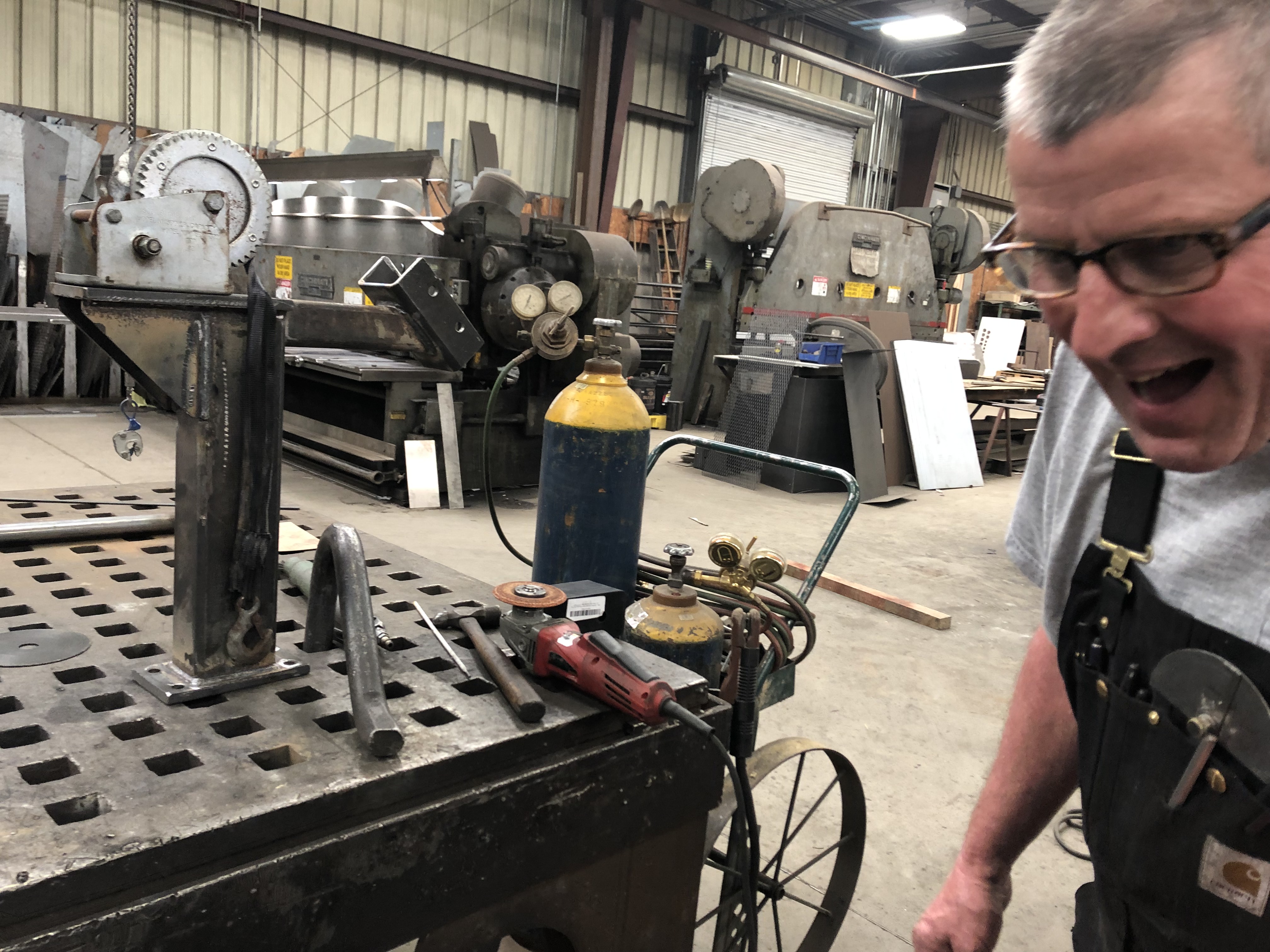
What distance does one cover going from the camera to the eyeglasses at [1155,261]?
54 centimetres

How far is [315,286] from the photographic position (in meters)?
4.75

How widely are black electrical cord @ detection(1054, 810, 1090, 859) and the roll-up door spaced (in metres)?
7.74

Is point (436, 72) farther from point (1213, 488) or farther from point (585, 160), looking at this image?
point (1213, 488)

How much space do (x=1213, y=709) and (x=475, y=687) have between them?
0.62 m

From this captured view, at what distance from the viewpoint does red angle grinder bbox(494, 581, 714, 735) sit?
840 mm

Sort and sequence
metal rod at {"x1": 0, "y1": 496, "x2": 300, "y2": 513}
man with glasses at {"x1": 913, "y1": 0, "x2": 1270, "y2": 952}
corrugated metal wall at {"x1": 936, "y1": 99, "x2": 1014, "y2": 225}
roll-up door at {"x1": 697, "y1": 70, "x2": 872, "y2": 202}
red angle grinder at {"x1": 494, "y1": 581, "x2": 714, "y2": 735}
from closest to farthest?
1. man with glasses at {"x1": 913, "y1": 0, "x2": 1270, "y2": 952}
2. red angle grinder at {"x1": 494, "y1": 581, "x2": 714, "y2": 735}
3. metal rod at {"x1": 0, "y1": 496, "x2": 300, "y2": 513}
4. roll-up door at {"x1": 697, "y1": 70, "x2": 872, "y2": 202}
5. corrugated metal wall at {"x1": 936, "y1": 99, "x2": 1014, "y2": 225}

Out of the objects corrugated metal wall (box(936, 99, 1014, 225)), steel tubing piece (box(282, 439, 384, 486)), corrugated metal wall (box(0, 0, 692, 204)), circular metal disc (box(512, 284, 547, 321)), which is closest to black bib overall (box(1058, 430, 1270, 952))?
circular metal disc (box(512, 284, 547, 321))

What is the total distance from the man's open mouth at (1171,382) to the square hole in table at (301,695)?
715 mm

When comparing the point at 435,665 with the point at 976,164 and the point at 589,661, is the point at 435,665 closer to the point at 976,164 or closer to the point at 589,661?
the point at 589,661

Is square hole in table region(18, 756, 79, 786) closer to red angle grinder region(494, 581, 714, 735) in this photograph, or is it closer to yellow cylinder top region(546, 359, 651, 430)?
red angle grinder region(494, 581, 714, 735)

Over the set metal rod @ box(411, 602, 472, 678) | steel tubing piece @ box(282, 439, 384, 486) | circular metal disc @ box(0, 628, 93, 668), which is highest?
metal rod @ box(411, 602, 472, 678)

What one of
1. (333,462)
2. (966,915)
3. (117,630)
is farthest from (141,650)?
(333,462)

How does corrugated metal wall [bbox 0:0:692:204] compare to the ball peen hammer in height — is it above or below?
above

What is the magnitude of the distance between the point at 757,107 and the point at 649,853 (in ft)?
31.5
